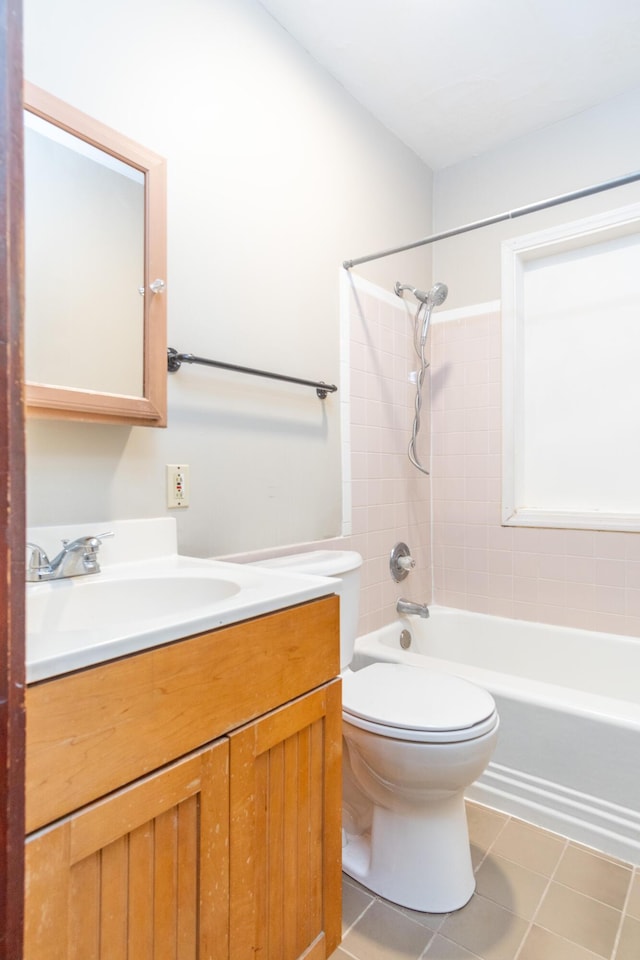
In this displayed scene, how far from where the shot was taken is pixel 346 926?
4.03 ft

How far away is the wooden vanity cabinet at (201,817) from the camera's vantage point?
0.62m

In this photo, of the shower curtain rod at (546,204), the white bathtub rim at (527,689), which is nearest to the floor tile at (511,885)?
the white bathtub rim at (527,689)

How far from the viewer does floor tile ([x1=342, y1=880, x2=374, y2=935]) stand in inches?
49.1

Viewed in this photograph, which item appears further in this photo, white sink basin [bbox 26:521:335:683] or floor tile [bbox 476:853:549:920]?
floor tile [bbox 476:853:549:920]

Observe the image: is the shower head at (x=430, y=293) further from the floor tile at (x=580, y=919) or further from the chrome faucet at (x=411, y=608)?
the floor tile at (x=580, y=919)

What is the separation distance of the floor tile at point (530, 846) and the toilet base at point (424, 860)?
18 cm

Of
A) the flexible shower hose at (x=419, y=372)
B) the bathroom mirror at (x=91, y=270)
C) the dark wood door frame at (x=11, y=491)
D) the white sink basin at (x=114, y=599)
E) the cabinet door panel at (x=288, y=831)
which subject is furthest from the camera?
the flexible shower hose at (x=419, y=372)

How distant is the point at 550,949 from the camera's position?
114 cm

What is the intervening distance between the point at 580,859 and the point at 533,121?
2.71m

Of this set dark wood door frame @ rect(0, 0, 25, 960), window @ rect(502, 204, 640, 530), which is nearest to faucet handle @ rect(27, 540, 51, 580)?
dark wood door frame @ rect(0, 0, 25, 960)

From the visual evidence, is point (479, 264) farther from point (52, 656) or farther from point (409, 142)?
point (52, 656)

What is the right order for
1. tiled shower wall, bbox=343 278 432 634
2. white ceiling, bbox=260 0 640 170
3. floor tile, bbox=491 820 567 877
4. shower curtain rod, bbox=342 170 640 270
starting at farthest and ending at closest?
tiled shower wall, bbox=343 278 432 634 < white ceiling, bbox=260 0 640 170 < shower curtain rod, bbox=342 170 640 270 < floor tile, bbox=491 820 567 877

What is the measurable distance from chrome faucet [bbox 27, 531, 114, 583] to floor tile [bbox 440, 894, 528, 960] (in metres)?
1.18

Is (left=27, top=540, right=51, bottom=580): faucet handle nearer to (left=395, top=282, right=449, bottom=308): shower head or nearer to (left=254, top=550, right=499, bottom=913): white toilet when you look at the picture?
(left=254, top=550, right=499, bottom=913): white toilet
